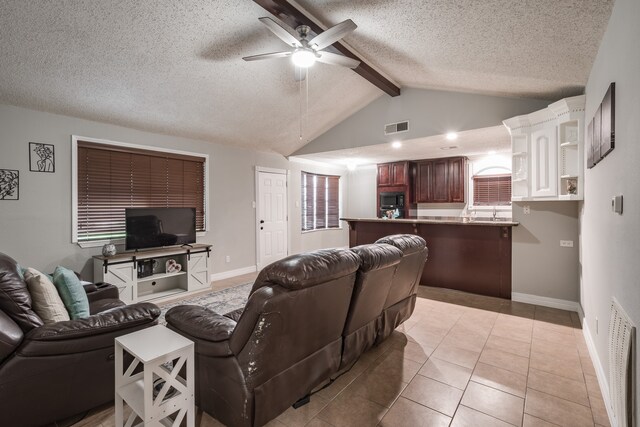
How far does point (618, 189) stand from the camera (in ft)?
5.83

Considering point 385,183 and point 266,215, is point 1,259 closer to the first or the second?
point 266,215

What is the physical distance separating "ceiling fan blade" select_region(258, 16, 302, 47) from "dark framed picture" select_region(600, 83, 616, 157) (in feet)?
7.50

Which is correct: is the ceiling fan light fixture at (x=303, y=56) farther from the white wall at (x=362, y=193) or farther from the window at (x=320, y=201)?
the white wall at (x=362, y=193)

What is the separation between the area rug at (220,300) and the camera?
4.04 m

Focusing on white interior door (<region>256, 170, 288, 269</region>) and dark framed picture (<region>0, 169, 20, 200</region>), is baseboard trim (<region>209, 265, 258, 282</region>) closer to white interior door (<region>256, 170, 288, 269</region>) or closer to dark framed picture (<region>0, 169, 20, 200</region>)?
white interior door (<region>256, 170, 288, 269</region>)

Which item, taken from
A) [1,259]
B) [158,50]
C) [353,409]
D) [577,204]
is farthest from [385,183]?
[1,259]

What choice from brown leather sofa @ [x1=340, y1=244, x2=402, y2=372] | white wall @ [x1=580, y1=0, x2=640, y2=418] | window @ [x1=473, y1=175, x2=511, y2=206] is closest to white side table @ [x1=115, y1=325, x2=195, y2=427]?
brown leather sofa @ [x1=340, y1=244, x2=402, y2=372]

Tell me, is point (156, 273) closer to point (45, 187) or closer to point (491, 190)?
point (45, 187)

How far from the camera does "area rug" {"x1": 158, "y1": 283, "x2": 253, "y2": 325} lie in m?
4.04

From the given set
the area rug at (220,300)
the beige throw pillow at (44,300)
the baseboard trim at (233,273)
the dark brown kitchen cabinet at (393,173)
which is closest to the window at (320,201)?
A: the dark brown kitchen cabinet at (393,173)

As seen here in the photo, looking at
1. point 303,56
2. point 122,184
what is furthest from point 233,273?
point 303,56

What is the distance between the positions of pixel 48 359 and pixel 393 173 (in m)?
6.98

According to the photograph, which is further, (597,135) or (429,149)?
(429,149)

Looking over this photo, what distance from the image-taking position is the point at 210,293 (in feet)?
15.3
